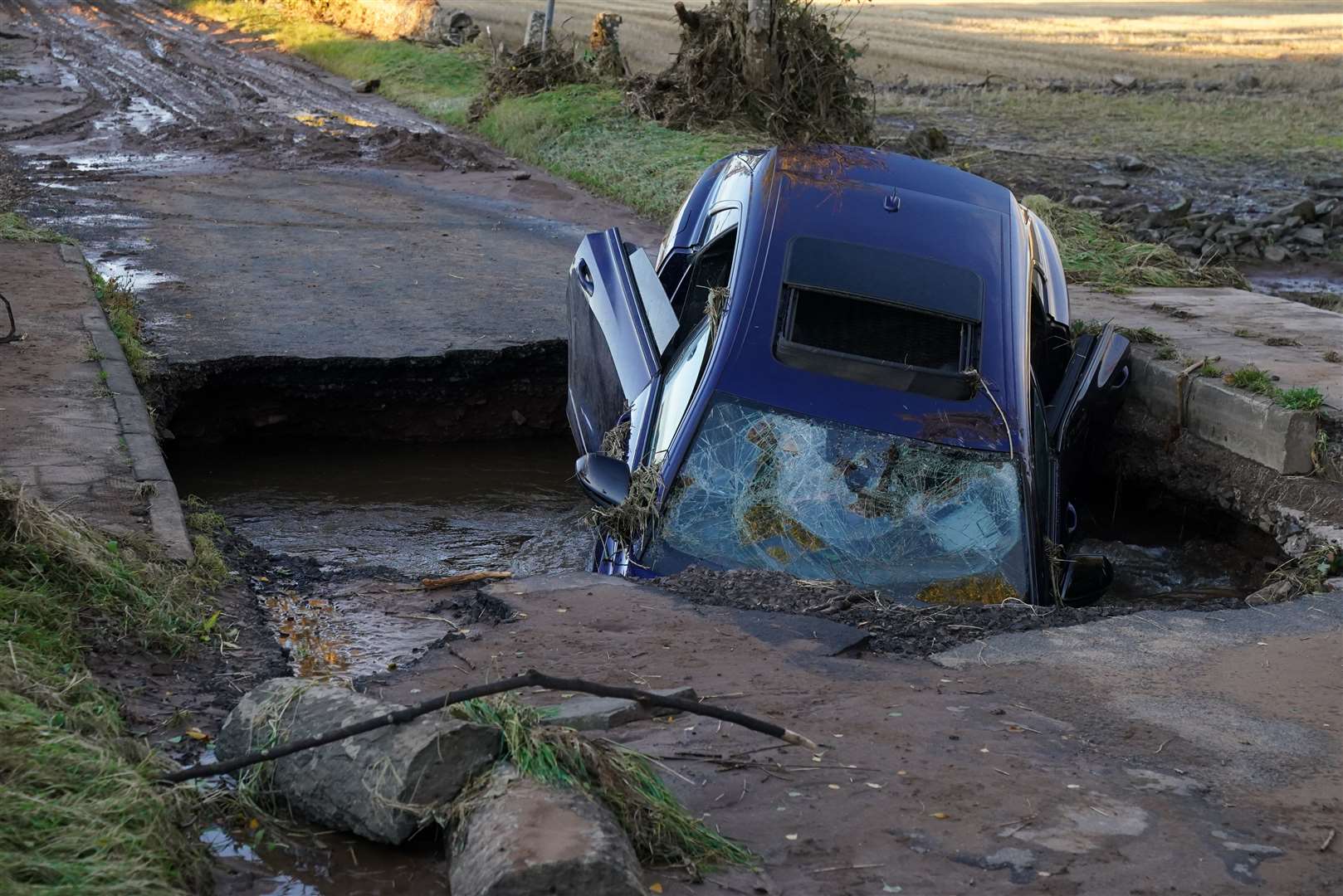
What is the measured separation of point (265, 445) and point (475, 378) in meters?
1.35

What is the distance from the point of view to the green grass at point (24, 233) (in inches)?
434

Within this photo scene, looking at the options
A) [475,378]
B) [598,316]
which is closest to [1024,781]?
[598,316]

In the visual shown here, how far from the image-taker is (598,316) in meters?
7.09

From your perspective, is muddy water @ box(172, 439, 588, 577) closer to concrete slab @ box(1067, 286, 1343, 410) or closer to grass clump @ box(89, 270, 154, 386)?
grass clump @ box(89, 270, 154, 386)

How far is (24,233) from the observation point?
11133 mm

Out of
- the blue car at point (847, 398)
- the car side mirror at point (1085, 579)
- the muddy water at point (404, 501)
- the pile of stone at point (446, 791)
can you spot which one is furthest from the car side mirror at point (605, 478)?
the car side mirror at point (1085, 579)

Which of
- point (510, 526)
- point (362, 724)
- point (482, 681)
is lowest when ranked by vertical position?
point (510, 526)

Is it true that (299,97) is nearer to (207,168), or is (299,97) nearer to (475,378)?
(207,168)

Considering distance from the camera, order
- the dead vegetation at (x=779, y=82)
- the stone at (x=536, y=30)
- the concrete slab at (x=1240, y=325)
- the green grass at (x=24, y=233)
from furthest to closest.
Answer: the stone at (x=536, y=30), the dead vegetation at (x=779, y=82), the green grass at (x=24, y=233), the concrete slab at (x=1240, y=325)

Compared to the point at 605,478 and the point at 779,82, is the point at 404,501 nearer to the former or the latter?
the point at 605,478

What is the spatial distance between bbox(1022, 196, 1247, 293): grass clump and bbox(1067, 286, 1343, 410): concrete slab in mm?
247

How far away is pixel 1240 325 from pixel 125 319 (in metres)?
7.48

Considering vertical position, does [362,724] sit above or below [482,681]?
above

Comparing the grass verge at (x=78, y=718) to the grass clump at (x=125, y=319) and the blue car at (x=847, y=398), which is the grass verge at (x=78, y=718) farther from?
the grass clump at (x=125, y=319)
